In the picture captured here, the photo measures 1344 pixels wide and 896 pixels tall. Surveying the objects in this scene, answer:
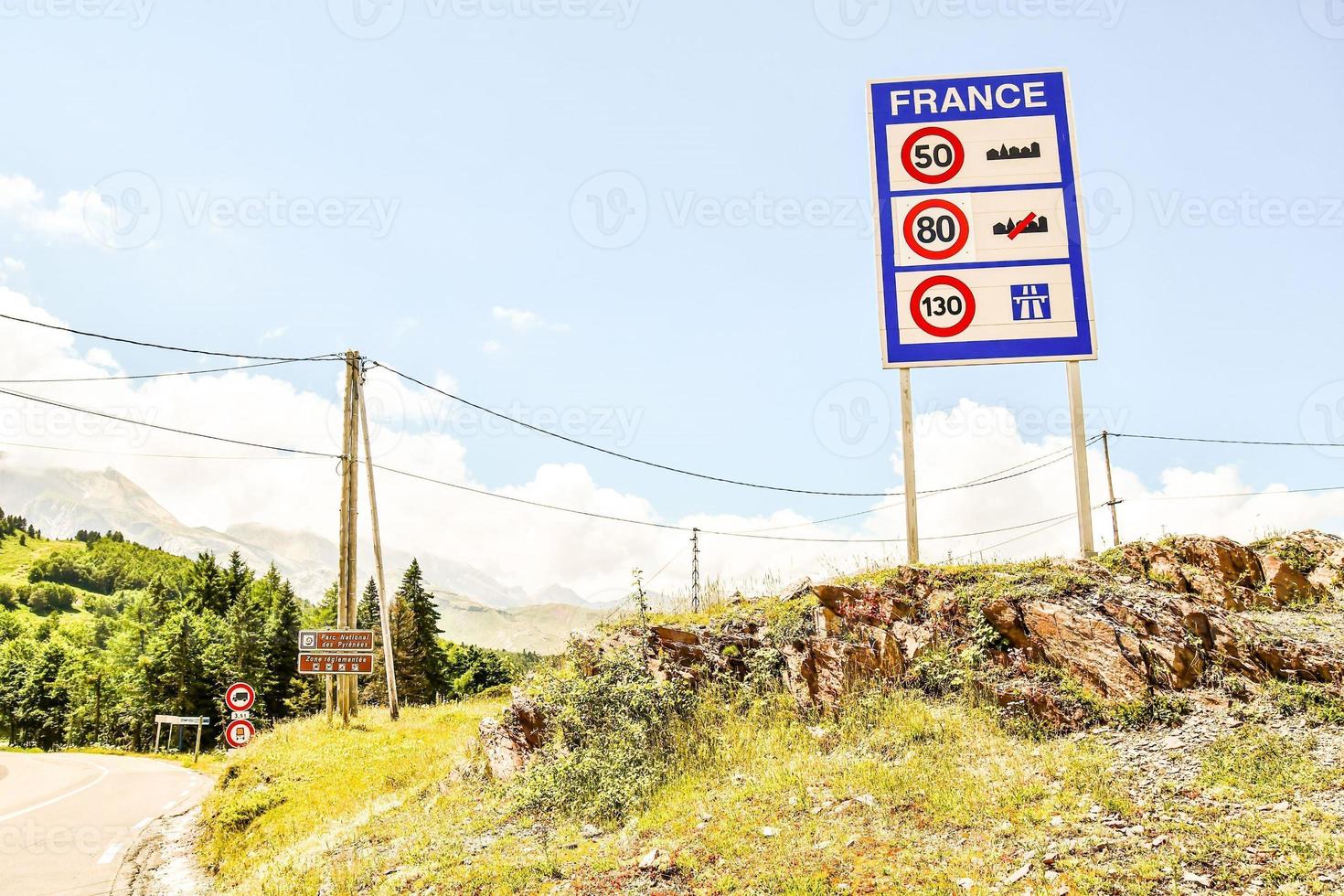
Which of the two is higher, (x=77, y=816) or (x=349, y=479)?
(x=349, y=479)

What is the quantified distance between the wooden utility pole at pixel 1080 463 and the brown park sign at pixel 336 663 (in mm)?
19834

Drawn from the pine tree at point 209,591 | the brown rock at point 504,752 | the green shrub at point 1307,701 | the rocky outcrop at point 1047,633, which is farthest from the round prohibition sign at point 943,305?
the pine tree at point 209,591

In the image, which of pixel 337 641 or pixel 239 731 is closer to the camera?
pixel 239 731

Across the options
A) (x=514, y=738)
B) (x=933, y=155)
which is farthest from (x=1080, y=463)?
(x=514, y=738)

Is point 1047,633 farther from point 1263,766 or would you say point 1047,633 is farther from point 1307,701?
point 1263,766

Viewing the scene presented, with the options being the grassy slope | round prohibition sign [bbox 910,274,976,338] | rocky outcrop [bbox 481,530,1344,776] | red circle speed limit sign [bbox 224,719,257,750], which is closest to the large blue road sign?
round prohibition sign [bbox 910,274,976,338]

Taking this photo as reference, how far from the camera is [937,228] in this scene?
14.4m

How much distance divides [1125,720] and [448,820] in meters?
8.84

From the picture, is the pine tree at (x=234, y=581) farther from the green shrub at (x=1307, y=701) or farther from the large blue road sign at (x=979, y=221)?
the green shrub at (x=1307, y=701)

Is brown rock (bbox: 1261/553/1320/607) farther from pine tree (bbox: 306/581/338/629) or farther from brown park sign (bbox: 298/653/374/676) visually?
pine tree (bbox: 306/581/338/629)

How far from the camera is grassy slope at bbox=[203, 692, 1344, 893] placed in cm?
677

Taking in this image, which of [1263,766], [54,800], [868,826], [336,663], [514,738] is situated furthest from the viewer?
[336,663]

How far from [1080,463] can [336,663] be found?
21090 millimetres

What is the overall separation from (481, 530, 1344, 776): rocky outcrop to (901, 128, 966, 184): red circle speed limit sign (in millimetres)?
7045
